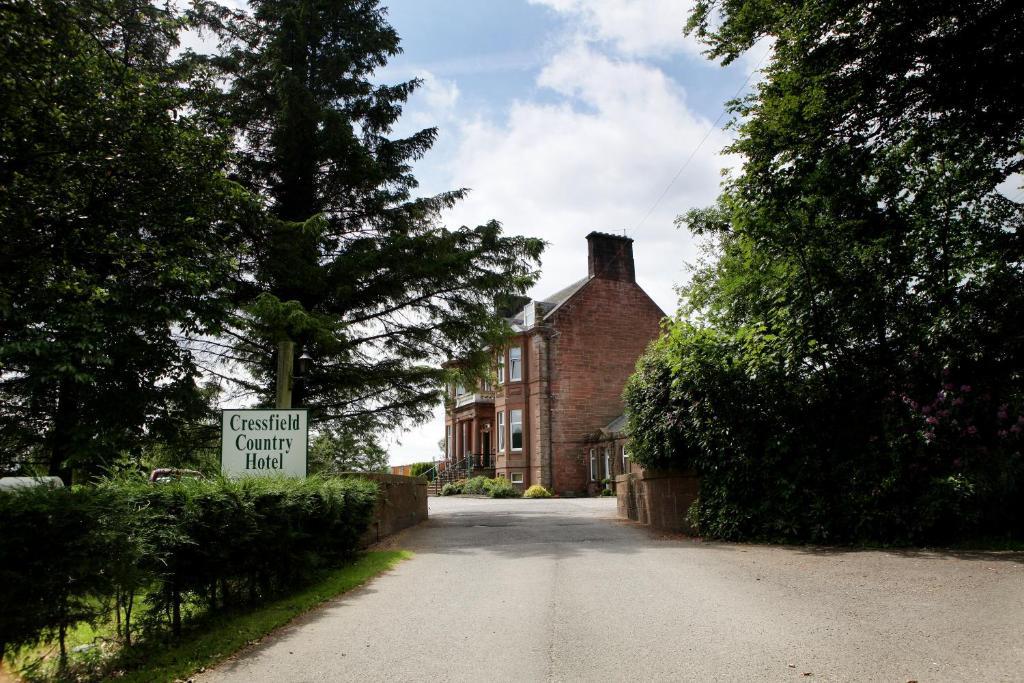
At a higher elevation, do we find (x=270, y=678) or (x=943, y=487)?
(x=943, y=487)

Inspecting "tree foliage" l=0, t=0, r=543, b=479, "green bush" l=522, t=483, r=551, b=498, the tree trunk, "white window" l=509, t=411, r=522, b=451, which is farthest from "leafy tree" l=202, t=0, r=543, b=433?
"white window" l=509, t=411, r=522, b=451

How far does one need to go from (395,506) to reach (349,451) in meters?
2.75

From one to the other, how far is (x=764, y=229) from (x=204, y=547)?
33.2 feet

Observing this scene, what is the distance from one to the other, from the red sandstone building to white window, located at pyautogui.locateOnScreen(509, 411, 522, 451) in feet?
0.18

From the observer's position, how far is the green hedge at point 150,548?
4.73 meters

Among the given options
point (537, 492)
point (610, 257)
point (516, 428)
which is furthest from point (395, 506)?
point (610, 257)

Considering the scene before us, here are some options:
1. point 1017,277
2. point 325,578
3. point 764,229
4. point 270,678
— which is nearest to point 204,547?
point 270,678

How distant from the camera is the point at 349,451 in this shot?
18.5 m

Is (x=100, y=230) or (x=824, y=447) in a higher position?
(x=100, y=230)

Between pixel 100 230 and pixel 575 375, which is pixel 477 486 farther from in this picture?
pixel 100 230

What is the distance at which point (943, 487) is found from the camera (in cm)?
1070

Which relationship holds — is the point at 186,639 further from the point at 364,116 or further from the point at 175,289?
the point at 364,116

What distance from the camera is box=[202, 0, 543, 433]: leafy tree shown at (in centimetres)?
1684

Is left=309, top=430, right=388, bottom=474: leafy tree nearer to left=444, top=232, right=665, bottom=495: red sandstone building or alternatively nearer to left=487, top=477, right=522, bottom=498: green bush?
left=487, top=477, right=522, bottom=498: green bush
